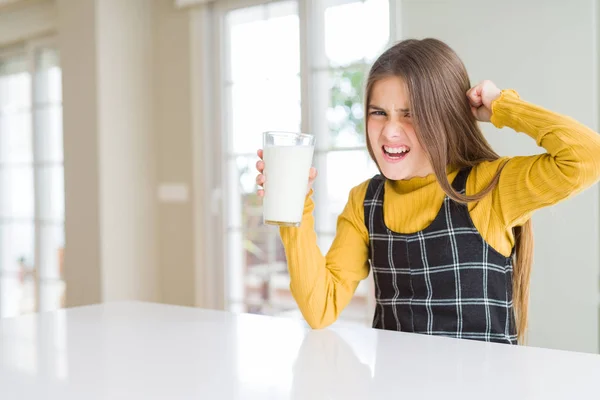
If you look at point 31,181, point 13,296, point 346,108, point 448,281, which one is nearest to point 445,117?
point 448,281

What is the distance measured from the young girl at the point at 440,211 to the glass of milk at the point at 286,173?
0.04m

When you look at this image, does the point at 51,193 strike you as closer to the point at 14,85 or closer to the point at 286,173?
the point at 14,85

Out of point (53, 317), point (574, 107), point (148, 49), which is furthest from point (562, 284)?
point (148, 49)

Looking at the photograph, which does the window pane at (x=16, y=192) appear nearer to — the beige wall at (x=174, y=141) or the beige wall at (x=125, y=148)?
the beige wall at (x=125, y=148)

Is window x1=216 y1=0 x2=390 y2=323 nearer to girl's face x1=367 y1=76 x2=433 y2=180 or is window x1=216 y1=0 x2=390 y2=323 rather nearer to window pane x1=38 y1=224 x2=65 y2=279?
window pane x1=38 y1=224 x2=65 y2=279

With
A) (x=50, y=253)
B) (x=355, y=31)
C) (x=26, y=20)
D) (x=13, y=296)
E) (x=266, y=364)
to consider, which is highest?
(x=26, y=20)

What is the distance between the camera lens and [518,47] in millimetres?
2566

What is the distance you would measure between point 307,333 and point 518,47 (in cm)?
194

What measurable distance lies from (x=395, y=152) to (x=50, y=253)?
3.71 m

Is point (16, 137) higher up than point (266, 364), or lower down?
higher up

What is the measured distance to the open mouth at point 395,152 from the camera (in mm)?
1362

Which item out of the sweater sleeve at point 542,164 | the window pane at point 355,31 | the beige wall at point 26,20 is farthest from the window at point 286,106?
the sweater sleeve at point 542,164

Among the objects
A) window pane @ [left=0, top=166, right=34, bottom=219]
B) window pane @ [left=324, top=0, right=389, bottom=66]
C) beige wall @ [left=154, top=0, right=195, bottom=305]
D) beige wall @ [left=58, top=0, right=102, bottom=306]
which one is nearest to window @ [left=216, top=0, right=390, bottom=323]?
window pane @ [left=324, top=0, right=389, bottom=66]

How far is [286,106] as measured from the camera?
3463 mm
